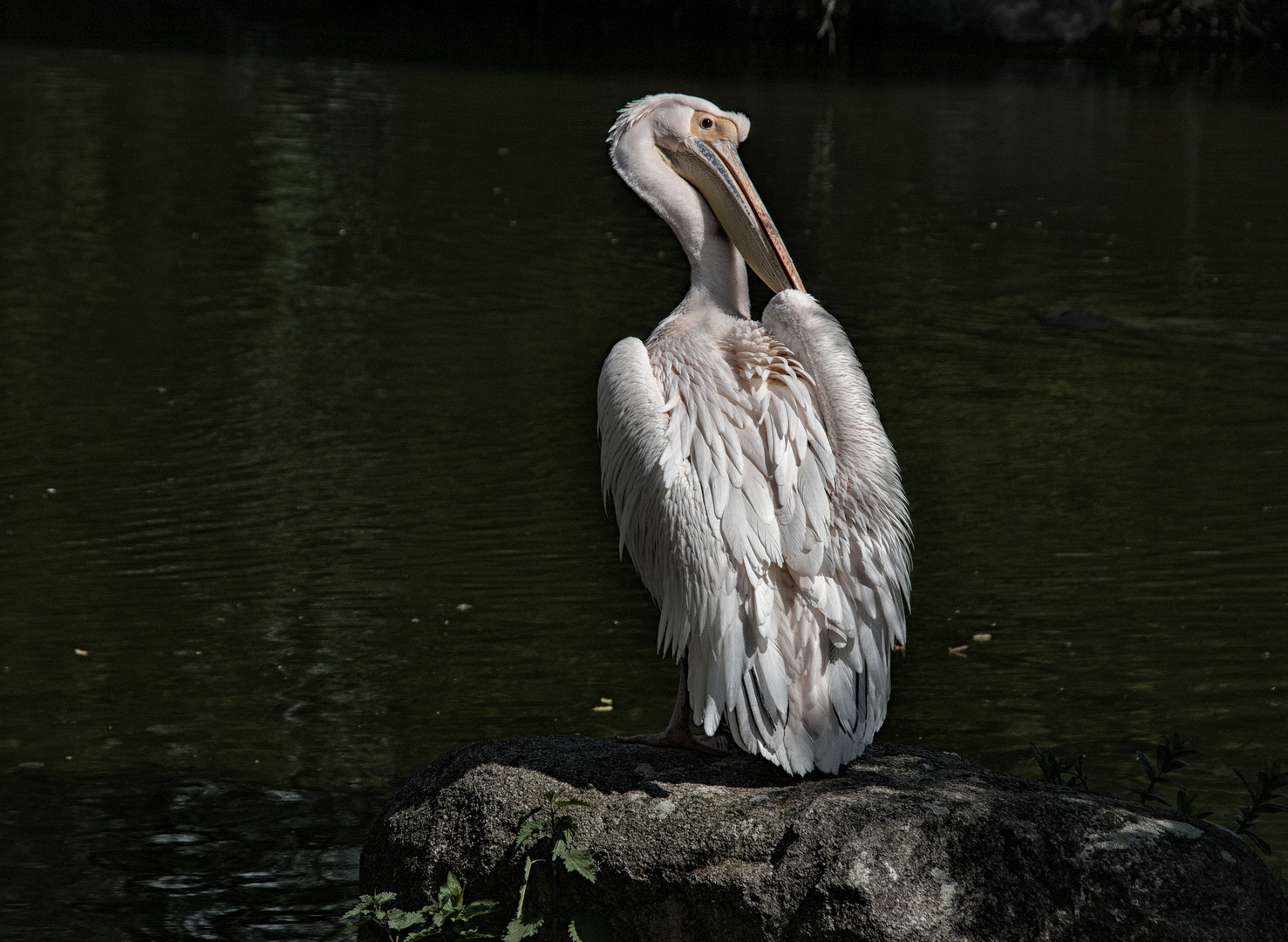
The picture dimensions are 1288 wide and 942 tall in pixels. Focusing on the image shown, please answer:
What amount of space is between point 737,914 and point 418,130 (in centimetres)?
1340

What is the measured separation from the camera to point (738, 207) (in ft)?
14.2

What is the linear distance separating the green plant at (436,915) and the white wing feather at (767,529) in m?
0.65

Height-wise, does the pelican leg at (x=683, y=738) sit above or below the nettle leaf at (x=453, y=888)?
above

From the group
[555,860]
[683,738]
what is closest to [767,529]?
[683,738]

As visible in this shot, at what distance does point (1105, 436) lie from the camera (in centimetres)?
766

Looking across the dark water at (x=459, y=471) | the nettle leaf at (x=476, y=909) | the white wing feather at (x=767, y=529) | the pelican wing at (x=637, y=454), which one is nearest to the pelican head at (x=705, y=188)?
the white wing feather at (x=767, y=529)

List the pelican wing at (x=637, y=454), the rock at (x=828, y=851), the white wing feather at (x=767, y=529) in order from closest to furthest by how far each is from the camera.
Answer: the rock at (x=828, y=851), the white wing feather at (x=767, y=529), the pelican wing at (x=637, y=454)

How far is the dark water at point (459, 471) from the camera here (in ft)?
15.6

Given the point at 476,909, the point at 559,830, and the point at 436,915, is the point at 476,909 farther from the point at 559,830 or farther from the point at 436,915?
the point at 559,830

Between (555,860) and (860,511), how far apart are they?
1.08 meters

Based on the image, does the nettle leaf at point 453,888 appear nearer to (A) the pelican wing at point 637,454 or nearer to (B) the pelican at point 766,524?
(B) the pelican at point 766,524

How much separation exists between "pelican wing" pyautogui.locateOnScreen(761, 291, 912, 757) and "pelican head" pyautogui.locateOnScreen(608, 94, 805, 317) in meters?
0.32

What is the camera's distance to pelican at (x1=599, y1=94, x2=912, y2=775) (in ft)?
11.0

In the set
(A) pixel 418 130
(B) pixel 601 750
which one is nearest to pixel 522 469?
(B) pixel 601 750
